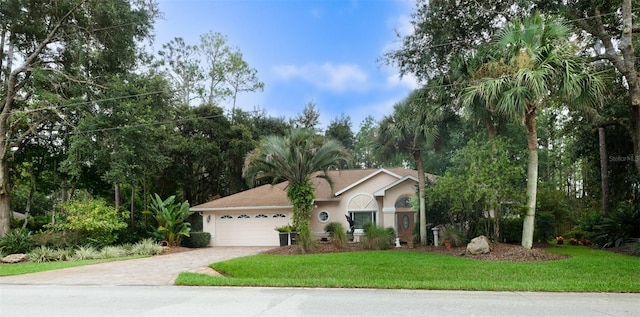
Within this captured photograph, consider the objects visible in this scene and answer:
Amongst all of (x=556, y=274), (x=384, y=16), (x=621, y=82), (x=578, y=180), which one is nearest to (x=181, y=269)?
(x=556, y=274)

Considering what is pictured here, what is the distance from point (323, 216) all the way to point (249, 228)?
4049 millimetres

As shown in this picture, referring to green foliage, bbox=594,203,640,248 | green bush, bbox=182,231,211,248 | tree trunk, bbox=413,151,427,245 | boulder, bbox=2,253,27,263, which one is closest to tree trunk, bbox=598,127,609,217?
green foliage, bbox=594,203,640,248

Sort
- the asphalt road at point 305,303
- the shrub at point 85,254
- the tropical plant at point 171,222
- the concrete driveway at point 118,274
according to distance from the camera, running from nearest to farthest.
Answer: the asphalt road at point 305,303, the concrete driveway at point 118,274, the shrub at point 85,254, the tropical plant at point 171,222

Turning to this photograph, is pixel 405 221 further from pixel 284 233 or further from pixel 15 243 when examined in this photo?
pixel 15 243

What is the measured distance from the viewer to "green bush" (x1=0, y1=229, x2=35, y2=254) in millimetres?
16672

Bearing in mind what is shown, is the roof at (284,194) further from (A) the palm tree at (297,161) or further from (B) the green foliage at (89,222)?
(B) the green foliage at (89,222)

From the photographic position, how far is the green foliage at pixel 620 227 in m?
15.4

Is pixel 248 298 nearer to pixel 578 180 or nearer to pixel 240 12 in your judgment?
pixel 240 12

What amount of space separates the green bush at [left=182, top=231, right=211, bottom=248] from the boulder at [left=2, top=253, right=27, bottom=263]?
7161mm

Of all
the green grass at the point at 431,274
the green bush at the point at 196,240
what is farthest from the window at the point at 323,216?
the green grass at the point at 431,274

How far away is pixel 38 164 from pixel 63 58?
5831mm

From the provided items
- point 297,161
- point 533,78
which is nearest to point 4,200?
point 297,161

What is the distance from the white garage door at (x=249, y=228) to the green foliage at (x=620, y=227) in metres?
13.9

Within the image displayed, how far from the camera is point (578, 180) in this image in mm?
34062
